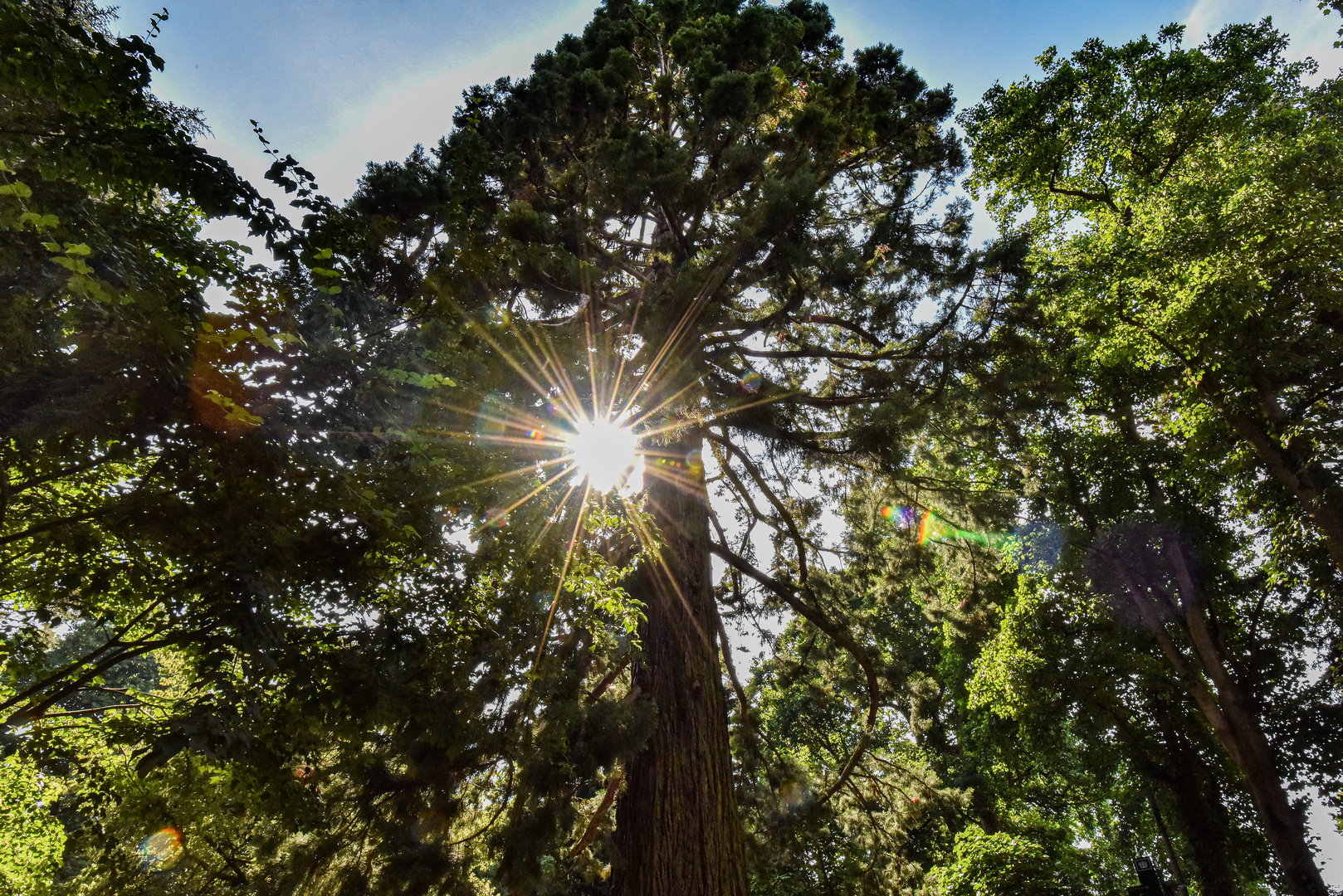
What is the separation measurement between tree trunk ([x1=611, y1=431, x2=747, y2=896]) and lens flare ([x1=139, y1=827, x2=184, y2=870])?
10.1 feet

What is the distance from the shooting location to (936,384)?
21.0 ft

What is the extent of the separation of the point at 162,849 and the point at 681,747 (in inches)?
151

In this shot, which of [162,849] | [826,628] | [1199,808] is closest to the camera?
[162,849]

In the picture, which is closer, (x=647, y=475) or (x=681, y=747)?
(x=681, y=747)

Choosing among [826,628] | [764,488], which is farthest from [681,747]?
[764,488]

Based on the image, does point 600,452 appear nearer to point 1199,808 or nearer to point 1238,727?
point 1238,727

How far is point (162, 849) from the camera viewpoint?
4.46 meters

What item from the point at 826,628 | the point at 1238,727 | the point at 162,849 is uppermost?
the point at 1238,727

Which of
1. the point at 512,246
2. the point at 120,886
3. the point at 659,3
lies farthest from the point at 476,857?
the point at 659,3

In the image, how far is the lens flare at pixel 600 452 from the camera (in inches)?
166

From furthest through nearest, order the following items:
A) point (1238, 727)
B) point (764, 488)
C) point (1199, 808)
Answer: point (1199, 808) → point (1238, 727) → point (764, 488)

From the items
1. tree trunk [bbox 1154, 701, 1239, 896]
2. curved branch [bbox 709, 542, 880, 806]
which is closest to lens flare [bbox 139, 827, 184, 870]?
curved branch [bbox 709, 542, 880, 806]

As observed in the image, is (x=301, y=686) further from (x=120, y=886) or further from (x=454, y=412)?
(x=120, y=886)

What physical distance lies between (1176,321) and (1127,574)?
14.4 ft
